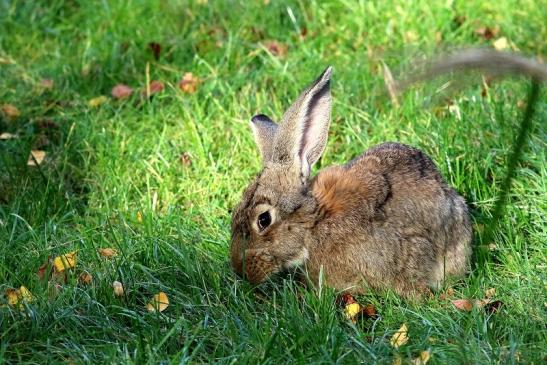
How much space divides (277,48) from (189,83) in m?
0.78

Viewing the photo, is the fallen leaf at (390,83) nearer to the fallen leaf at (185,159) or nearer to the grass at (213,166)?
the grass at (213,166)

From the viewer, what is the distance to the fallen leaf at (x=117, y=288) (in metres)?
4.71

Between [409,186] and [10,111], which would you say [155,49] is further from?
[409,186]

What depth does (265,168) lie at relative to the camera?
5.16m

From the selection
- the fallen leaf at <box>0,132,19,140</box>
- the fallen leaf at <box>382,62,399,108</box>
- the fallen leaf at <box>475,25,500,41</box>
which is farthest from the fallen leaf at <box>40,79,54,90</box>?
the fallen leaf at <box>475,25,500,41</box>

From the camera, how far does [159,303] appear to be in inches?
181

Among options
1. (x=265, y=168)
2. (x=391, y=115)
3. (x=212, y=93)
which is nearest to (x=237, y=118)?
(x=212, y=93)

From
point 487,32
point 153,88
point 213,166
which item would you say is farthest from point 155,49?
point 487,32

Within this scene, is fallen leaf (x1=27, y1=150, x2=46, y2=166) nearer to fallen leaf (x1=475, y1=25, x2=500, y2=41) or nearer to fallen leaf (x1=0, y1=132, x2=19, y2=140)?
fallen leaf (x1=0, y1=132, x2=19, y2=140)

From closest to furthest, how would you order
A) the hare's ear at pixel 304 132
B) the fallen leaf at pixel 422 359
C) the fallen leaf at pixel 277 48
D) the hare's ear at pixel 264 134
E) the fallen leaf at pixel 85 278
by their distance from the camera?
the fallen leaf at pixel 422 359, the fallen leaf at pixel 85 278, the hare's ear at pixel 304 132, the hare's ear at pixel 264 134, the fallen leaf at pixel 277 48

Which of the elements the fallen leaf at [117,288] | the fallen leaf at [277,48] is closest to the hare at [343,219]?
the fallen leaf at [117,288]

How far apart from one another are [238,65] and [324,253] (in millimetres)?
2598

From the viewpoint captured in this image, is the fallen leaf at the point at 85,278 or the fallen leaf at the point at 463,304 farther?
the fallen leaf at the point at 85,278

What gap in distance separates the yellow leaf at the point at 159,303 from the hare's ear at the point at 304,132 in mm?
952
